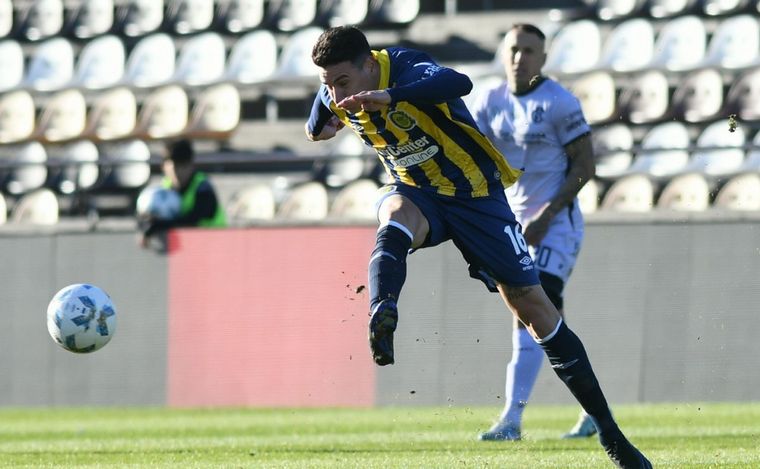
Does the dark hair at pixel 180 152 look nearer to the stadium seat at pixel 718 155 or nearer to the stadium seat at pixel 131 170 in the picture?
the stadium seat at pixel 131 170

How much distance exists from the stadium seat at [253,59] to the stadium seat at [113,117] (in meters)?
1.38

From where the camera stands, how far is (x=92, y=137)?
18516mm

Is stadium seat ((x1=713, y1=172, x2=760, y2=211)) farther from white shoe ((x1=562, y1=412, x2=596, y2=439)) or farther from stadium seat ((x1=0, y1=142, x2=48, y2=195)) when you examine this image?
stadium seat ((x1=0, y1=142, x2=48, y2=195))

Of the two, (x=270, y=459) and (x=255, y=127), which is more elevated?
(x=255, y=127)

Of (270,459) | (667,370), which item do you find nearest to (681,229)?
(667,370)

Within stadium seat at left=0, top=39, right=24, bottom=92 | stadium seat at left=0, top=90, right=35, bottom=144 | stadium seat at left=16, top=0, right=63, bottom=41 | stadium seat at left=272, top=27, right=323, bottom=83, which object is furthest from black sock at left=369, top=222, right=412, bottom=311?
stadium seat at left=16, top=0, right=63, bottom=41

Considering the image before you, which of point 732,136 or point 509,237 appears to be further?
point 732,136

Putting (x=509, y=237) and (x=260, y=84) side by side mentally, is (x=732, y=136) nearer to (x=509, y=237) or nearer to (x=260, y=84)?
(x=260, y=84)

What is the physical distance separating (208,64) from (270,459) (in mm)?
11730

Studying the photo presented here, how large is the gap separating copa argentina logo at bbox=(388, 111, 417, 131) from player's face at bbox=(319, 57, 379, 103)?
15 centimetres

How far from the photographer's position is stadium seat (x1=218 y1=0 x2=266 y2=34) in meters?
18.8

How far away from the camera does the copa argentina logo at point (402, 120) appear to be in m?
6.29

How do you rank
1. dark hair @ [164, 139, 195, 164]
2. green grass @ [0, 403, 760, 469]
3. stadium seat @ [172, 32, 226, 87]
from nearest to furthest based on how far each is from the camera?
green grass @ [0, 403, 760, 469] → dark hair @ [164, 139, 195, 164] → stadium seat @ [172, 32, 226, 87]

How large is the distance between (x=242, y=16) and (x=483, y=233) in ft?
42.9
